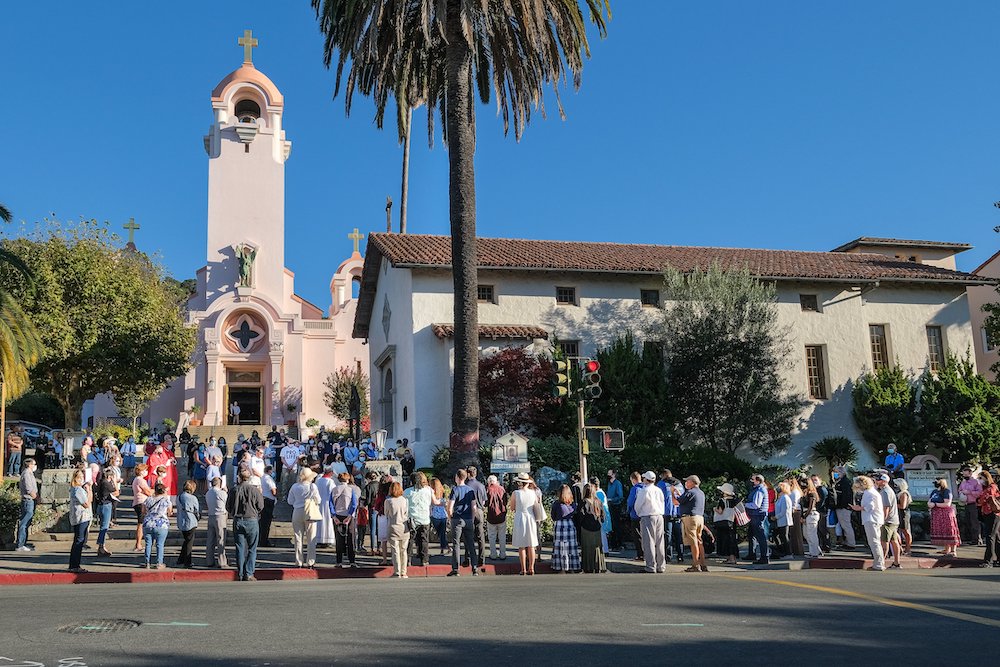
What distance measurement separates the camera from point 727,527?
17.6 meters

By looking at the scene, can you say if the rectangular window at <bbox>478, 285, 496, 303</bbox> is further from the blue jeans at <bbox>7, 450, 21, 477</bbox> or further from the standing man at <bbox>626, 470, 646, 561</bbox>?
the blue jeans at <bbox>7, 450, 21, 477</bbox>

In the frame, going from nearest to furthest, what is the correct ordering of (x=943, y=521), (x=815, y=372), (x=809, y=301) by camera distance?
(x=943, y=521), (x=815, y=372), (x=809, y=301)

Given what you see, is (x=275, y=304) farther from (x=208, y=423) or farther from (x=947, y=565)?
(x=947, y=565)

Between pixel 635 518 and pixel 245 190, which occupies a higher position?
pixel 245 190

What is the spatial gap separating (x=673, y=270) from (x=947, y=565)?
1517 cm

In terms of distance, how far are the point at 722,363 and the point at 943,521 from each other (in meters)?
11.6

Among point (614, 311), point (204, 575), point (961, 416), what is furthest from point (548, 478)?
point (961, 416)

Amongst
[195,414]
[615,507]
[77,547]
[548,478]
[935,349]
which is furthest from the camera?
[195,414]

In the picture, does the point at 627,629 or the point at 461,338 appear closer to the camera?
the point at 627,629

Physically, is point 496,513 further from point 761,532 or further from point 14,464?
point 14,464

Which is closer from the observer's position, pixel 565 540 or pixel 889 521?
pixel 565 540

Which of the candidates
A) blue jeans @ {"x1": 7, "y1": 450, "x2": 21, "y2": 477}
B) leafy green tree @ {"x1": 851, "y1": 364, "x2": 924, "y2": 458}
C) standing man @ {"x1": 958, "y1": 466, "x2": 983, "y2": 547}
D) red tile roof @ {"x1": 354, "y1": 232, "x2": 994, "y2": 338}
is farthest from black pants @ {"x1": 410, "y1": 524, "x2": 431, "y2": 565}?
leafy green tree @ {"x1": 851, "y1": 364, "x2": 924, "y2": 458}

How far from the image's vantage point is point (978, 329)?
43406mm

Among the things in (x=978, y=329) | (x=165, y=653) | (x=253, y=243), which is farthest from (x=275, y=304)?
(x=165, y=653)
